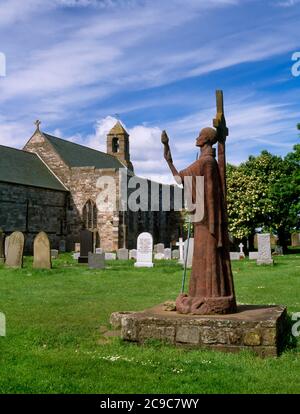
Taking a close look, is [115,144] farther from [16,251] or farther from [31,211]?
[16,251]

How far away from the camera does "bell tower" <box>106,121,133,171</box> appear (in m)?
53.5

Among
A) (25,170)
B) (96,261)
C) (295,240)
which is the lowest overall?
(96,261)

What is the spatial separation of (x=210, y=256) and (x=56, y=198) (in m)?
32.9

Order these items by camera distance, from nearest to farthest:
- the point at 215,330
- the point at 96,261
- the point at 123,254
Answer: the point at 215,330 < the point at 96,261 < the point at 123,254

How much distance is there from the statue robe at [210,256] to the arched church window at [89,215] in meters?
32.2

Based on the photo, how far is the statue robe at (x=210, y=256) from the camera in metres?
6.66

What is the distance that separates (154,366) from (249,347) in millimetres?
1264

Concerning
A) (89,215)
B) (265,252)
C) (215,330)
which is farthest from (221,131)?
(89,215)

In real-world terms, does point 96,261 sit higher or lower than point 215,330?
higher

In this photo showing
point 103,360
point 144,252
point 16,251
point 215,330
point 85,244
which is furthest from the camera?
point 85,244

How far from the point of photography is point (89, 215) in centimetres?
3906

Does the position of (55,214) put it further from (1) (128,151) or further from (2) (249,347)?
(2) (249,347)

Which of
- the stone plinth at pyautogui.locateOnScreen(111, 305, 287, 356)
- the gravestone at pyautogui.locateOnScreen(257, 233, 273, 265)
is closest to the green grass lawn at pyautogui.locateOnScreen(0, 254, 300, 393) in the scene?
the stone plinth at pyautogui.locateOnScreen(111, 305, 287, 356)

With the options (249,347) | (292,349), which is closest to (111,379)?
(249,347)
